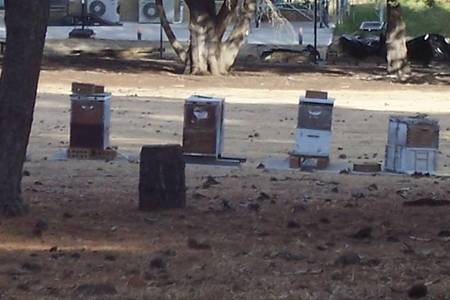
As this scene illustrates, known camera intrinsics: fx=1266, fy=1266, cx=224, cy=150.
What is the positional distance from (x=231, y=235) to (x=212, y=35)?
1280 inches

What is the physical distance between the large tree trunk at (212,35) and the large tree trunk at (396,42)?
449 cm

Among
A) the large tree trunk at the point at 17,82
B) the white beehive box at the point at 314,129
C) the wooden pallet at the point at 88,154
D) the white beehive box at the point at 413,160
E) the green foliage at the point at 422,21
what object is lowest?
the wooden pallet at the point at 88,154

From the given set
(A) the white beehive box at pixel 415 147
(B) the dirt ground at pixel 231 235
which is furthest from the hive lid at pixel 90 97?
(A) the white beehive box at pixel 415 147

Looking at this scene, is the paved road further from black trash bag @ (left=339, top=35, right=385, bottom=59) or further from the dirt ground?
the dirt ground

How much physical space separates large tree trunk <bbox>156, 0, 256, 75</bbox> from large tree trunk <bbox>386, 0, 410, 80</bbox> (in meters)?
4.49

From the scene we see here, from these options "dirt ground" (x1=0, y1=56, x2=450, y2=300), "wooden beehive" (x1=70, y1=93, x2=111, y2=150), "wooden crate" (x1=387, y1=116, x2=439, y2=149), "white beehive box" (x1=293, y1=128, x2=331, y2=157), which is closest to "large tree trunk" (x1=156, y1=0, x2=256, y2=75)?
"dirt ground" (x1=0, y1=56, x2=450, y2=300)

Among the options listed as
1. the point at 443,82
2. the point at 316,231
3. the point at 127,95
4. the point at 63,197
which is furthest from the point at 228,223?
the point at 443,82

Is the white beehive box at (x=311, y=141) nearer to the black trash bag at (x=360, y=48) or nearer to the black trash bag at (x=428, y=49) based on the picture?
the black trash bag at (x=428, y=49)

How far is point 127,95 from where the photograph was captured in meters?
32.5

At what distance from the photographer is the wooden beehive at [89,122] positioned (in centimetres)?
1738

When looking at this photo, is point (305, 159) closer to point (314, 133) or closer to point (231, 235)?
point (314, 133)

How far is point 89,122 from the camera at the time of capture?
1750cm

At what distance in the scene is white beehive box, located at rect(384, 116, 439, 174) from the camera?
16797 millimetres

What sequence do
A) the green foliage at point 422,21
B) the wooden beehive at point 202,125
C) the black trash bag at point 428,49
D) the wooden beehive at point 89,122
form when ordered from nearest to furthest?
the wooden beehive at point 202,125 < the wooden beehive at point 89,122 < the black trash bag at point 428,49 < the green foliage at point 422,21
